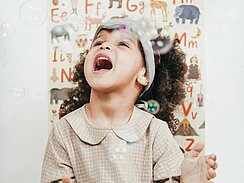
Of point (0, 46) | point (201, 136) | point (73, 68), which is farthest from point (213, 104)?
point (0, 46)

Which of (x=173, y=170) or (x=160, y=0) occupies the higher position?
(x=160, y=0)

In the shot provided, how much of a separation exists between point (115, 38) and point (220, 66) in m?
0.32

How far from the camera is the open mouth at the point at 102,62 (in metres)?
0.90

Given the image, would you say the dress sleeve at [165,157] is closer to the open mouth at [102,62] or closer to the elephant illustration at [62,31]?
the open mouth at [102,62]

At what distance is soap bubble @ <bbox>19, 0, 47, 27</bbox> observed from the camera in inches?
42.9

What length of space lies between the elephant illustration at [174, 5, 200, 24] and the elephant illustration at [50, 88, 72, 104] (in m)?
0.33

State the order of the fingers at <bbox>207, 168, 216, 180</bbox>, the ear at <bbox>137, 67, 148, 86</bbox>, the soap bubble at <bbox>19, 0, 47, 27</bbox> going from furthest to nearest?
the soap bubble at <bbox>19, 0, 47, 27</bbox> → the ear at <bbox>137, 67, 148, 86</bbox> → the fingers at <bbox>207, 168, 216, 180</bbox>

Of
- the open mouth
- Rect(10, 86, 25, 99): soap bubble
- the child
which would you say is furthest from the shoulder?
Rect(10, 86, 25, 99): soap bubble

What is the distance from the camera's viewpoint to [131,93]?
3.08 ft

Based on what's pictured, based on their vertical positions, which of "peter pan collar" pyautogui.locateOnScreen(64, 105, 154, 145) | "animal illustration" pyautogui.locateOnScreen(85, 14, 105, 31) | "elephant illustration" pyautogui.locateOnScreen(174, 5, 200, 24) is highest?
"elephant illustration" pyautogui.locateOnScreen(174, 5, 200, 24)

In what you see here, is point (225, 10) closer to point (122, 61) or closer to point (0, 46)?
point (122, 61)

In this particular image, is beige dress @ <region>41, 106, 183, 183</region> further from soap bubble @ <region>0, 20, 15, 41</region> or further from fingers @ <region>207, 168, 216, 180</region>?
soap bubble @ <region>0, 20, 15, 41</region>

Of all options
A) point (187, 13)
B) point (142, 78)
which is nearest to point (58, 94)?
point (142, 78)

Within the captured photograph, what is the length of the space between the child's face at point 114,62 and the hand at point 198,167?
0.63ft
